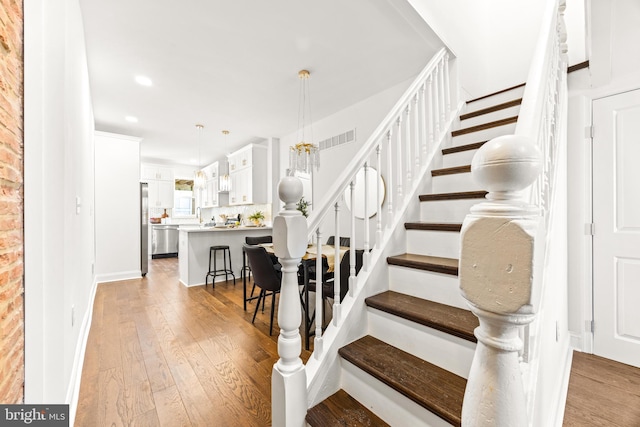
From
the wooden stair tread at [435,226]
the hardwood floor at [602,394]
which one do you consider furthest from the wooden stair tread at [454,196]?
the hardwood floor at [602,394]

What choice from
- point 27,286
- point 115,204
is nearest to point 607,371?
point 27,286

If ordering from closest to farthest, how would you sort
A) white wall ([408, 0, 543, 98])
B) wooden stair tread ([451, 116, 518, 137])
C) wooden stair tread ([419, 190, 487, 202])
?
wooden stair tread ([419, 190, 487, 202]) < wooden stair tread ([451, 116, 518, 137]) < white wall ([408, 0, 543, 98])

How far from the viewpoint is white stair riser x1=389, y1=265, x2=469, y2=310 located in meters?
1.48

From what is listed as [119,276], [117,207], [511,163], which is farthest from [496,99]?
[119,276]

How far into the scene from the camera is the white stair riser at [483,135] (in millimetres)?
2166

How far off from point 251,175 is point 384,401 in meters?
5.17

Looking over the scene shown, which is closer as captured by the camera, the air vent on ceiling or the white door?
the white door

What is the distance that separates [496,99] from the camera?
2.73 metres

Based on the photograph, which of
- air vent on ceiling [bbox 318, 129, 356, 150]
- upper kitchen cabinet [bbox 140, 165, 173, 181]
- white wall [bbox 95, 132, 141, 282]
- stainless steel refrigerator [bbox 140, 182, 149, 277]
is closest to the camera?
air vent on ceiling [bbox 318, 129, 356, 150]

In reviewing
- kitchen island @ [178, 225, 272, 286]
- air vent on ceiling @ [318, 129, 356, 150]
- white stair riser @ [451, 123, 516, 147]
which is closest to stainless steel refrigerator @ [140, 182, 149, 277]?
kitchen island @ [178, 225, 272, 286]

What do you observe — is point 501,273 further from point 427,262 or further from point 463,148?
point 463,148

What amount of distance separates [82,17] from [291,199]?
2.71 metres

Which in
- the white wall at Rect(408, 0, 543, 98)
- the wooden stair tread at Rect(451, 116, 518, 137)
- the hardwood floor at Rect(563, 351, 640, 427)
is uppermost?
the white wall at Rect(408, 0, 543, 98)

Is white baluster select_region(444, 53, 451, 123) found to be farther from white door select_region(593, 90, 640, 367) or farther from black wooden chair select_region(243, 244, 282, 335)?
black wooden chair select_region(243, 244, 282, 335)
